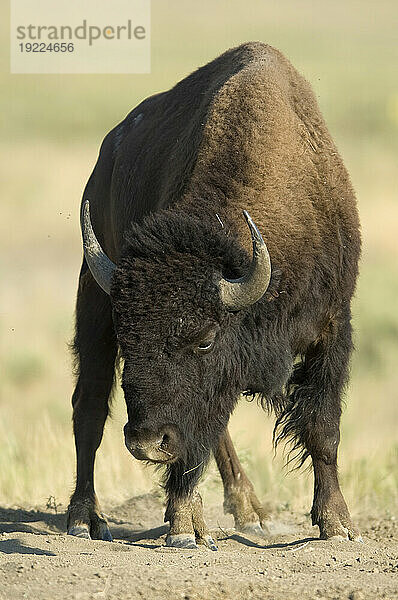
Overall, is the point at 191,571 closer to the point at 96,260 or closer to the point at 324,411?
the point at 96,260

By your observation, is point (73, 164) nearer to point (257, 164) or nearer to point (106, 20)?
point (106, 20)

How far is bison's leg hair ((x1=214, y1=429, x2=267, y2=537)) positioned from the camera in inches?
319

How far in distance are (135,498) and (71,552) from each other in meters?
3.01

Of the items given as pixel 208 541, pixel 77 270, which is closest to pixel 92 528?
pixel 208 541

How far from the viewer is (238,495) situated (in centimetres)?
826

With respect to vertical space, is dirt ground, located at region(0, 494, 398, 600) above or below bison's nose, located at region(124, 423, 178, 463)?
below

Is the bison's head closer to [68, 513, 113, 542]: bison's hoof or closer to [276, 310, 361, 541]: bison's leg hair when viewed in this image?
[276, 310, 361, 541]: bison's leg hair

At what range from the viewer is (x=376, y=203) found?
23891 mm

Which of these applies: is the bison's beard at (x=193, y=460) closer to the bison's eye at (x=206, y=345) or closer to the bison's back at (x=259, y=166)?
the bison's eye at (x=206, y=345)

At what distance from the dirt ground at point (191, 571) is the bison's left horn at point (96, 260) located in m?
1.47

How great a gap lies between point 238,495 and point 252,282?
2.91 m

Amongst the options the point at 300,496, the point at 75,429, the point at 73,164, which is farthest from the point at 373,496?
the point at 73,164

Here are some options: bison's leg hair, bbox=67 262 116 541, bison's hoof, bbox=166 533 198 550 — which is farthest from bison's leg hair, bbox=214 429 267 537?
bison's hoof, bbox=166 533 198 550

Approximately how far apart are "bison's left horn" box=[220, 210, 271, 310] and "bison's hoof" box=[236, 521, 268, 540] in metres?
2.74
